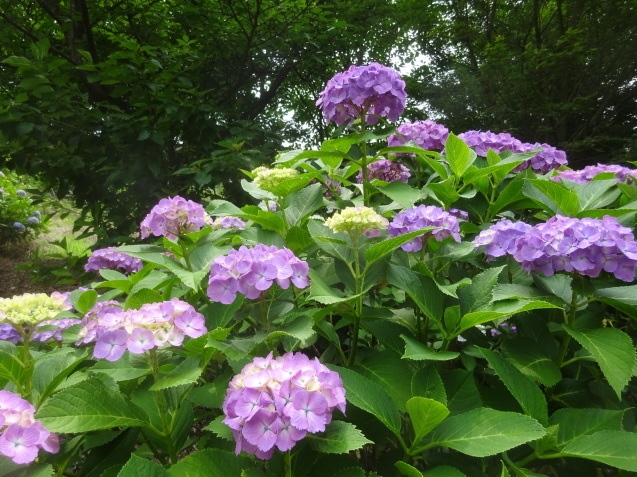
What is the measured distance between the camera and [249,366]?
32.5 inches

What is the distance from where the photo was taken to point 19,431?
78 centimetres

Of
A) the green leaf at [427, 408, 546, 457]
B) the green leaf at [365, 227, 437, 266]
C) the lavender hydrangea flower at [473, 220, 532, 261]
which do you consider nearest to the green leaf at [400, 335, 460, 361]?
the green leaf at [427, 408, 546, 457]

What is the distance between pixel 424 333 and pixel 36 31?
4.82 meters

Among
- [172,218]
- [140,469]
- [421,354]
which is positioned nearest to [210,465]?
Answer: [140,469]

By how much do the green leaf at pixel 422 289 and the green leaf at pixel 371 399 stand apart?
9.2 inches

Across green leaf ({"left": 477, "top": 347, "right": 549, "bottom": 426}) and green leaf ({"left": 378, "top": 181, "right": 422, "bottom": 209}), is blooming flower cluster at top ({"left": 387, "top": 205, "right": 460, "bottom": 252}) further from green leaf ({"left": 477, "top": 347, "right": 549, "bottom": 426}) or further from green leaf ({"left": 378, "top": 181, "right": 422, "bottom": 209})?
green leaf ({"left": 477, "top": 347, "right": 549, "bottom": 426})

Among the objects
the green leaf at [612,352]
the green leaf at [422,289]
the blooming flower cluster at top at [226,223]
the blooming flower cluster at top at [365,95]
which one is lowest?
the blooming flower cluster at top at [226,223]

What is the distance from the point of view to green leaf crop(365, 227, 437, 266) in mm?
1045

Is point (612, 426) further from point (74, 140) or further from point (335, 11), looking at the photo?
point (335, 11)

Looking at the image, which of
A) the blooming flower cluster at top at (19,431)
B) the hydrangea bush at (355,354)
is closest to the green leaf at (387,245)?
the hydrangea bush at (355,354)

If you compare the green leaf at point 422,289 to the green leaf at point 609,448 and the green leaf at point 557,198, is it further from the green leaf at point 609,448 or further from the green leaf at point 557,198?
the green leaf at point 557,198

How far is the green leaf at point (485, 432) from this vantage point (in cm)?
78

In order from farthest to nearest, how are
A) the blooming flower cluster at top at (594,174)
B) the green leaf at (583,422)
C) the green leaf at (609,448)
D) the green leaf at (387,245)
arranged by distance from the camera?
the blooming flower cluster at top at (594,174) → the green leaf at (387,245) → the green leaf at (583,422) → the green leaf at (609,448)

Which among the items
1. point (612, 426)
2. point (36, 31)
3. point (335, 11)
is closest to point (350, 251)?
point (612, 426)
